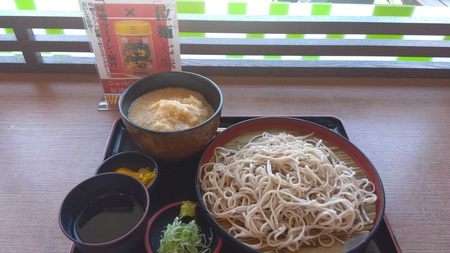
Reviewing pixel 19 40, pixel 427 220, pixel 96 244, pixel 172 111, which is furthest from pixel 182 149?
pixel 19 40

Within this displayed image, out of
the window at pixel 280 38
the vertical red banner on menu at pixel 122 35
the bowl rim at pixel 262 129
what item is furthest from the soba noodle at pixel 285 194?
the window at pixel 280 38

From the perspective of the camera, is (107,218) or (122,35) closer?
(107,218)

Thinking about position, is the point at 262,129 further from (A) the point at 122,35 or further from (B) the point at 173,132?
(A) the point at 122,35

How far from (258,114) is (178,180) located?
562mm

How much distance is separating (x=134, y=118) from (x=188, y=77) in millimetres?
270

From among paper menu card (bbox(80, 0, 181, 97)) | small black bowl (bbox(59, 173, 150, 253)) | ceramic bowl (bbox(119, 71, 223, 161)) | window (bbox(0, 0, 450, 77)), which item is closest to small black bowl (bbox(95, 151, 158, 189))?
ceramic bowl (bbox(119, 71, 223, 161))

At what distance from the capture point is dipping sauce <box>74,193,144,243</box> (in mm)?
934

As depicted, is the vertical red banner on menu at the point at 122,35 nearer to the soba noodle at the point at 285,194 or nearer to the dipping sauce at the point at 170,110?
the dipping sauce at the point at 170,110

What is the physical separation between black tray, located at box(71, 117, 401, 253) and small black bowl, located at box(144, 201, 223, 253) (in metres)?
0.04

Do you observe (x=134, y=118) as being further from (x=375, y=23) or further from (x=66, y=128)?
(x=375, y=23)

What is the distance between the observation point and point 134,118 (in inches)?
46.9

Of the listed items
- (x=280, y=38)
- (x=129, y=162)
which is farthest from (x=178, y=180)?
(x=280, y=38)

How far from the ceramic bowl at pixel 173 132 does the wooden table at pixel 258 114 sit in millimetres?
304

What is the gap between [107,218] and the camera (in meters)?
0.98
